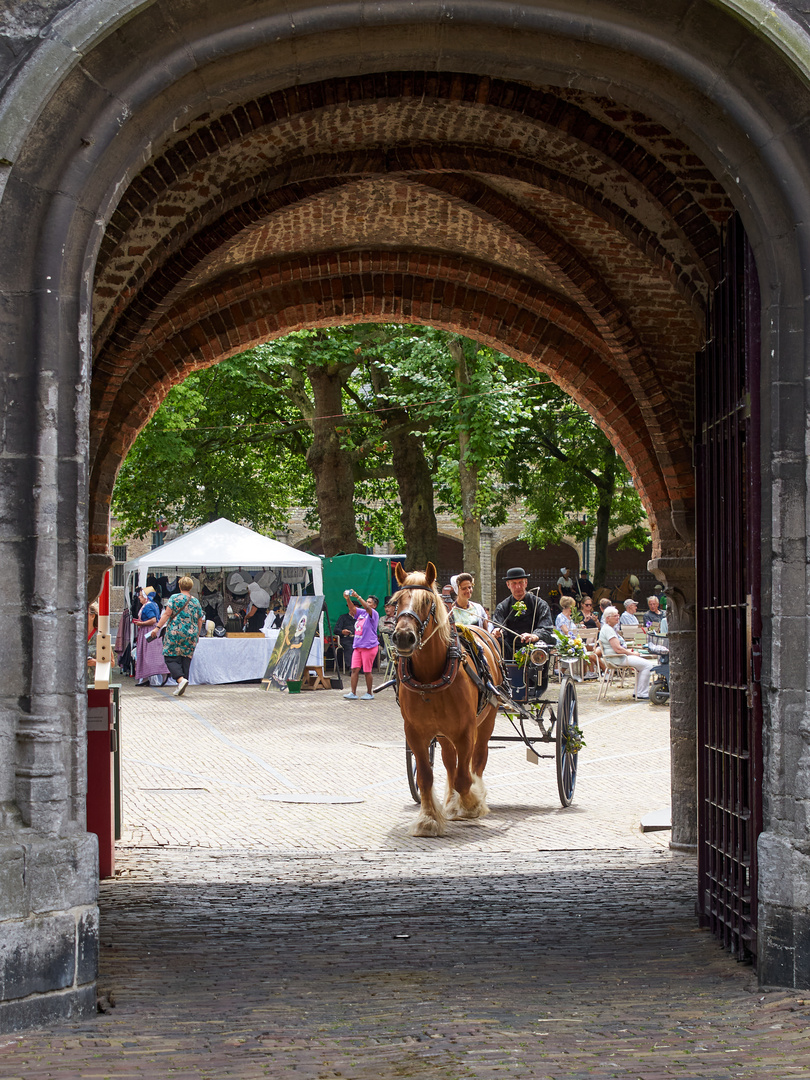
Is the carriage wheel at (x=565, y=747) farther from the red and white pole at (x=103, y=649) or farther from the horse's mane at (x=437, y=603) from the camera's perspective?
the red and white pole at (x=103, y=649)

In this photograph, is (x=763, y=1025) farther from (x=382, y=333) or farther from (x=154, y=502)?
(x=154, y=502)

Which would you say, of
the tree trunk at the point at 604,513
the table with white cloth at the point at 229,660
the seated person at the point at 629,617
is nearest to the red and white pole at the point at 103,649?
the table with white cloth at the point at 229,660

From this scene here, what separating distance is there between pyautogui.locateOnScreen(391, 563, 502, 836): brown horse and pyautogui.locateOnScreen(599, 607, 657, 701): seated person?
935cm

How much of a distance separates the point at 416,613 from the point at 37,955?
448 cm

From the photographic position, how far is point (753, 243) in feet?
15.3

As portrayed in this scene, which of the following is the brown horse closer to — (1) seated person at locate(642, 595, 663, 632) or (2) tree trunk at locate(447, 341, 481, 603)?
(1) seated person at locate(642, 595, 663, 632)

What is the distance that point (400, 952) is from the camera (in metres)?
5.31

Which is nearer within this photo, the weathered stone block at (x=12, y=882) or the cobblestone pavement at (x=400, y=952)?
the cobblestone pavement at (x=400, y=952)

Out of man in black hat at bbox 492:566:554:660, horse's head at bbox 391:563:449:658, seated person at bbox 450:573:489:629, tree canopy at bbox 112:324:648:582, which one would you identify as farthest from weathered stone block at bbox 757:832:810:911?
tree canopy at bbox 112:324:648:582

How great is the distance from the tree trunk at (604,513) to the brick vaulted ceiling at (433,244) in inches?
705

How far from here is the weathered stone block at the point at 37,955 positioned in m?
3.92

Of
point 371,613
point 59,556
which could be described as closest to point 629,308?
point 59,556

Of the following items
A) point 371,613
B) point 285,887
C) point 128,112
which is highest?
point 128,112

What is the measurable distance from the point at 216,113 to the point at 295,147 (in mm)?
1153
